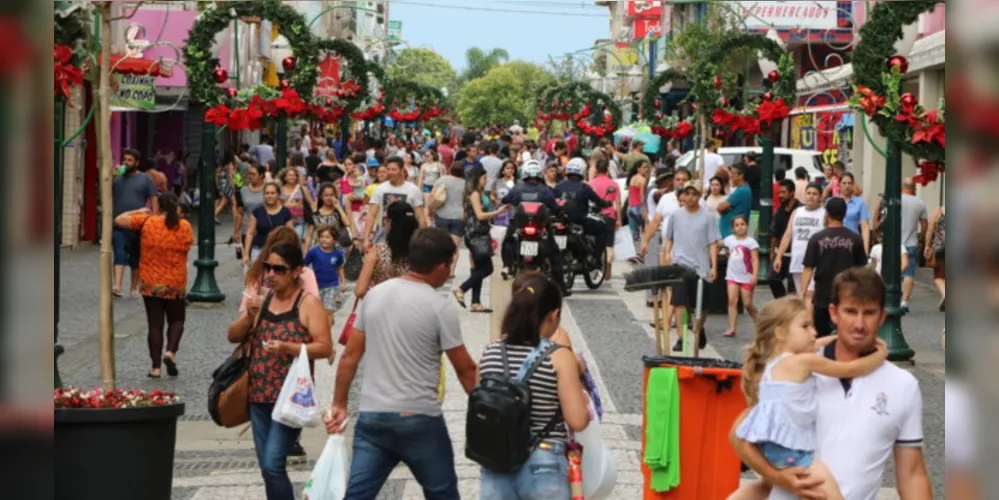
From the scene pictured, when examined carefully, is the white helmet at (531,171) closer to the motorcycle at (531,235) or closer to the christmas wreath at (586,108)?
the motorcycle at (531,235)

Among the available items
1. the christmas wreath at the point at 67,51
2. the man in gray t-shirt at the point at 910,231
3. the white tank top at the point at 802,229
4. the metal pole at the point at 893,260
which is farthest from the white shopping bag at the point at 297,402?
the man in gray t-shirt at the point at 910,231

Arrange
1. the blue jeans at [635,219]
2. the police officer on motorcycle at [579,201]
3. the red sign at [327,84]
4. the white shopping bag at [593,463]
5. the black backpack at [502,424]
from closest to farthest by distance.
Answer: the black backpack at [502,424], the white shopping bag at [593,463], the police officer on motorcycle at [579,201], the blue jeans at [635,219], the red sign at [327,84]

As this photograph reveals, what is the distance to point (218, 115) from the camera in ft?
65.4

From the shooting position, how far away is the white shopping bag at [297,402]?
7.18 metres

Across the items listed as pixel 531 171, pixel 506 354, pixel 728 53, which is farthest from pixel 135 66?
pixel 506 354

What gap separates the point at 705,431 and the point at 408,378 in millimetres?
2043

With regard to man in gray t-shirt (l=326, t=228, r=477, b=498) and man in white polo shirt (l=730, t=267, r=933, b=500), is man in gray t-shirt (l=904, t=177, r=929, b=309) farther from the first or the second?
man in white polo shirt (l=730, t=267, r=933, b=500)

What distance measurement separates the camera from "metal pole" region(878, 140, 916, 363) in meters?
15.0

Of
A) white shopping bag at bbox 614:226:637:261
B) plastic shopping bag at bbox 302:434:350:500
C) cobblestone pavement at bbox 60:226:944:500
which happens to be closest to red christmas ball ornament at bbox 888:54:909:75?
cobblestone pavement at bbox 60:226:944:500

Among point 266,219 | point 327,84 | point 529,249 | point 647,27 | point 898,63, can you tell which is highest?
point 647,27

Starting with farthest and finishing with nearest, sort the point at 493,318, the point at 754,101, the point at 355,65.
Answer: the point at 355,65
the point at 754,101
the point at 493,318

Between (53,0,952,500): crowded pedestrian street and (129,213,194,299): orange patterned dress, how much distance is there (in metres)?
0.03

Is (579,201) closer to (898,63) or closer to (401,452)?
(898,63)

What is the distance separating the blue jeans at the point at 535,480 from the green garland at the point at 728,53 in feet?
58.8
